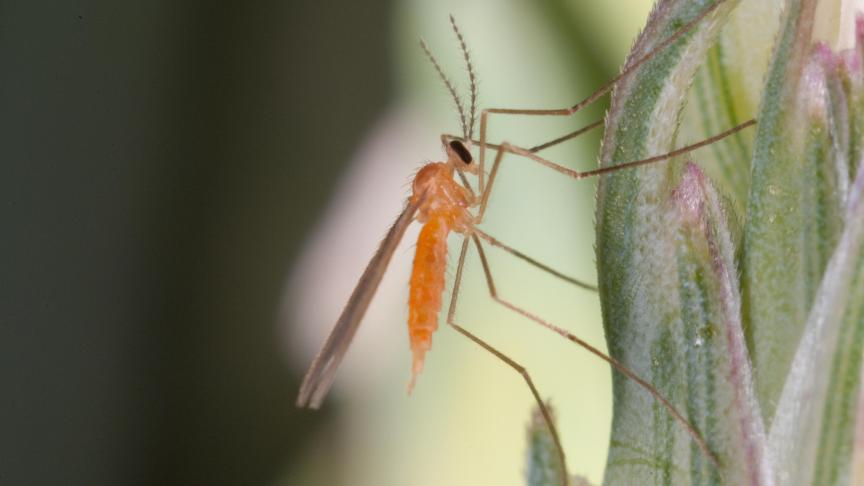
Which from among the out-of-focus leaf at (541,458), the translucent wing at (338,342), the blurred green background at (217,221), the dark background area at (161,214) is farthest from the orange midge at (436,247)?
the dark background area at (161,214)

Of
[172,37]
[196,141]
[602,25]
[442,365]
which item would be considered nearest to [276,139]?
[196,141]

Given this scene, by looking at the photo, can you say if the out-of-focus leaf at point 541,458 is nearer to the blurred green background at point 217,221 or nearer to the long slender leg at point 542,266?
the long slender leg at point 542,266

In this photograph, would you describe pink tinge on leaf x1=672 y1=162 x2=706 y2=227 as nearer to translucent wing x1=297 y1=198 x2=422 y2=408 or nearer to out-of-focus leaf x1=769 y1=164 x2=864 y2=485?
out-of-focus leaf x1=769 y1=164 x2=864 y2=485

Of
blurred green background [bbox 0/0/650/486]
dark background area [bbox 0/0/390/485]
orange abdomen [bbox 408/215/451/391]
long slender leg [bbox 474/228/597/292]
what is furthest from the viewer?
dark background area [bbox 0/0/390/485]

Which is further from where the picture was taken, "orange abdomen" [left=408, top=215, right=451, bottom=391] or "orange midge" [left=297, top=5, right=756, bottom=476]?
"orange abdomen" [left=408, top=215, right=451, bottom=391]

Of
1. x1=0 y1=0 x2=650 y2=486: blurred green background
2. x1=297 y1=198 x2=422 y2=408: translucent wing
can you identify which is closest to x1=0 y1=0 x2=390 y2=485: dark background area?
x1=0 y1=0 x2=650 y2=486: blurred green background

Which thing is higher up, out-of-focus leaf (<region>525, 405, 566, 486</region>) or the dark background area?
the dark background area
